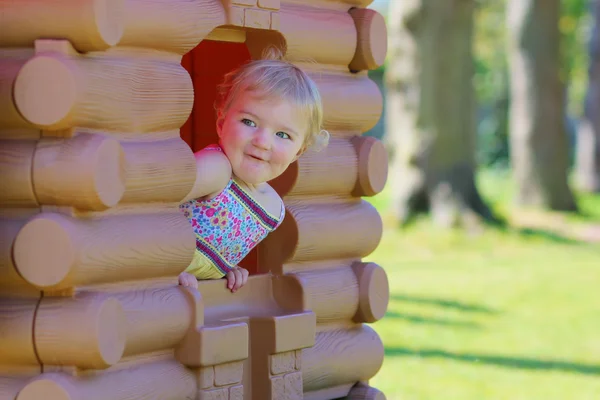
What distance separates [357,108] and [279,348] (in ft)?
4.10

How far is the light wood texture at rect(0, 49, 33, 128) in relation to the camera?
373cm

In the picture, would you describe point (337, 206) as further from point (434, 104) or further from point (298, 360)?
point (434, 104)

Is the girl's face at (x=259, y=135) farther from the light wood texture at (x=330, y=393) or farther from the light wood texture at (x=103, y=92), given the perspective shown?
the light wood texture at (x=330, y=393)

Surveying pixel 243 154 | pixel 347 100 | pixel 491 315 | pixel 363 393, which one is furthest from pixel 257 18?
pixel 491 315

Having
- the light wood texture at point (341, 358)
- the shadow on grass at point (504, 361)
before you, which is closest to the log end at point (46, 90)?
the light wood texture at point (341, 358)

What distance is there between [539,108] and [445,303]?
9.65 meters

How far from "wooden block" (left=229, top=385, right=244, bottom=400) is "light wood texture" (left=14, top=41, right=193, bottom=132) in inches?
40.5

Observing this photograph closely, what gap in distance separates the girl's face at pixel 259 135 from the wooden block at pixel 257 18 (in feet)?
0.89

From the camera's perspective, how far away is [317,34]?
16.3 feet

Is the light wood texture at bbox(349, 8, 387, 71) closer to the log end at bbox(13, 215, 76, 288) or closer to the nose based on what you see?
the nose

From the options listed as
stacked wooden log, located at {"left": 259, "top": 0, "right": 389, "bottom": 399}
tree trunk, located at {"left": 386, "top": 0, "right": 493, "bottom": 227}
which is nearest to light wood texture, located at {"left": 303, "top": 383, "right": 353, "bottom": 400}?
stacked wooden log, located at {"left": 259, "top": 0, "right": 389, "bottom": 399}

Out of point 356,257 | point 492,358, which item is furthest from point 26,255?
point 492,358

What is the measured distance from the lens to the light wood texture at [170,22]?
395cm

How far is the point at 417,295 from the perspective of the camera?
11.9 m
